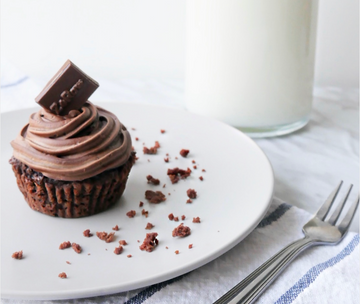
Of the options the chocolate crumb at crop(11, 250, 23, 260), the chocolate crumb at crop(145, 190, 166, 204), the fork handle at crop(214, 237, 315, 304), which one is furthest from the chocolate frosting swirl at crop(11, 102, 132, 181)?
the fork handle at crop(214, 237, 315, 304)

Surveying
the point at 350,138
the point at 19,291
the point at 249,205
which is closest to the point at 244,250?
the point at 249,205

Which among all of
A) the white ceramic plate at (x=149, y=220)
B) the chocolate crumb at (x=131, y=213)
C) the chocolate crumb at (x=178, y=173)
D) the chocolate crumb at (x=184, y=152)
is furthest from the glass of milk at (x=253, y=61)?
the chocolate crumb at (x=131, y=213)

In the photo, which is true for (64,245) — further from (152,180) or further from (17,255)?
(152,180)

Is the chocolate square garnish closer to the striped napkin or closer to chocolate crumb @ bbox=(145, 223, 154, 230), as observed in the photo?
chocolate crumb @ bbox=(145, 223, 154, 230)

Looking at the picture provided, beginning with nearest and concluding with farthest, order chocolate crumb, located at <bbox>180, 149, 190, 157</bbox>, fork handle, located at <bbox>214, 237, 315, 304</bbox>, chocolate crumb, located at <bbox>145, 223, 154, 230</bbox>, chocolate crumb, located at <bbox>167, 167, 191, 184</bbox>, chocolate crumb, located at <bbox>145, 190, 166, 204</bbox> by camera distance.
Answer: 1. fork handle, located at <bbox>214, 237, 315, 304</bbox>
2. chocolate crumb, located at <bbox>145, 223, 154, 230</bbox>
3. chocolate crumb, located at <bbox>145, 190, 166, 204</bbox>
4. chocolate crumb, located at <bbox>167, 167, 191, 184</bbox>
5. chocolate crumb, located at <bbox>180, 149, 190, 157</bbox>

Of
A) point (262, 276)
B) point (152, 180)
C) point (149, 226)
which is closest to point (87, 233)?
point (149, 226)

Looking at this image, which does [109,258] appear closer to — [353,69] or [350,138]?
[350,138]

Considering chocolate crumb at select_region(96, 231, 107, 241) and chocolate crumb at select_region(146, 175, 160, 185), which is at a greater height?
chocolate crumb at select_region(96, 231, 107, 241)
